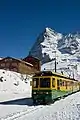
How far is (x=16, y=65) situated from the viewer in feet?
259

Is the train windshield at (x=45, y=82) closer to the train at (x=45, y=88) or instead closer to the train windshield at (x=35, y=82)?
the train at (x=45, y=88)

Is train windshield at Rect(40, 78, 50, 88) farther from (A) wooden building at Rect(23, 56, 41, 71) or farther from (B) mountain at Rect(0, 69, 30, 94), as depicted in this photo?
(A) wooden building at Rect(23, 56, 41, 71)

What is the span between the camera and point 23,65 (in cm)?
7819

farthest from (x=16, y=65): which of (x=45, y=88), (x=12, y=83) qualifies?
(x=45, y=88)

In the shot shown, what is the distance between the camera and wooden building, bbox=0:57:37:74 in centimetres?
7749

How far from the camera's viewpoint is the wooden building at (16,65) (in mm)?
77488

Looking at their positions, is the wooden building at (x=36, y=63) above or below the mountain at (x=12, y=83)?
above

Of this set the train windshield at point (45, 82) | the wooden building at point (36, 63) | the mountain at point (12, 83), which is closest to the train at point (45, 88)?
Answer: the train windshield at point (45, 82)

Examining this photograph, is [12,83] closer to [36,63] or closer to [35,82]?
[35,82]

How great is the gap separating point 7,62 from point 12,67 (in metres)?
3.96

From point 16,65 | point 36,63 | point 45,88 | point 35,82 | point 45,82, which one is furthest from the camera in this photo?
point 36,63

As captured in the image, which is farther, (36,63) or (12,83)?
(36,63)

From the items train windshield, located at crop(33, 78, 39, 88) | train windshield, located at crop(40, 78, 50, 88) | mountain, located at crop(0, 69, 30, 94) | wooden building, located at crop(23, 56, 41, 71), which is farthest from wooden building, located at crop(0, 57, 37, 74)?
train windshield, located at crop(40, 78, 50, 88)

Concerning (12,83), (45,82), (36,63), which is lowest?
(45,82)
